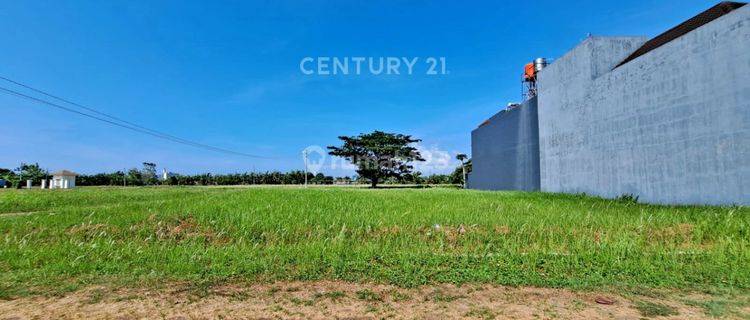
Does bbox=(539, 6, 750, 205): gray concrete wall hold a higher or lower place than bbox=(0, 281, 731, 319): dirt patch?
higher

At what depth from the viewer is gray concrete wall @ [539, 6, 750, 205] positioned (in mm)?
10320

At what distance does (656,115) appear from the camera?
42.1ft

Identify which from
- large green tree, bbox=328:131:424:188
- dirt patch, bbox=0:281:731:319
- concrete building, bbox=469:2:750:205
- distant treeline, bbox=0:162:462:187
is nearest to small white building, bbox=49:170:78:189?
distant treeline, bbox=0:162:462:187

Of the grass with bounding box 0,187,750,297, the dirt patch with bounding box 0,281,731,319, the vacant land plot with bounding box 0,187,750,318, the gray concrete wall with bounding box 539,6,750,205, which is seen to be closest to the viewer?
the dirt patch with bounding box 0,281,731,319

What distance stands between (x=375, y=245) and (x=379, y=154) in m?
39.4

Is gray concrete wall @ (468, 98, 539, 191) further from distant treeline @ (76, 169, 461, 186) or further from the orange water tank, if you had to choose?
distant treeline @ (76, 169, 461, 186)

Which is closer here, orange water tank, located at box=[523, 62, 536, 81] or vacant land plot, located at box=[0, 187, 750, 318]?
vacant land plot, located at box=[0, 187, 750, 318]

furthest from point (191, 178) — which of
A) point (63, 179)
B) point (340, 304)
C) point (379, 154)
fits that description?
point (340, 304)

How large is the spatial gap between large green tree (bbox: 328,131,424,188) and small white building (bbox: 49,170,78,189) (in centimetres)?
3325

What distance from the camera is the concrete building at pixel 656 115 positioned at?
10.4m

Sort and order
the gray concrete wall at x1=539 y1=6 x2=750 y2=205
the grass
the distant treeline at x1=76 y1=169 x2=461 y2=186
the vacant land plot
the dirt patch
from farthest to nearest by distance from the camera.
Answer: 1. the distant treeline at x1=76 y1=169 x2=461 y2=186
2. the gray concrete wall at x1=539 y1=6 x2=750 y2=205
3. the grass
4. the vacant land plot
5. the dirt patch

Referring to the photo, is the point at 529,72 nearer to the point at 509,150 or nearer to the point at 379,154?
the point at 509,150

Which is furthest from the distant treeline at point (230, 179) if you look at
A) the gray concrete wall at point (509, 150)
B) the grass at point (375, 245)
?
the grass at point (375, 245)

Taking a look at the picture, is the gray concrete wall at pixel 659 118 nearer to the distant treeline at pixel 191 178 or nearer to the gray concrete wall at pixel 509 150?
the gray concrete wall at pixel 509 150
